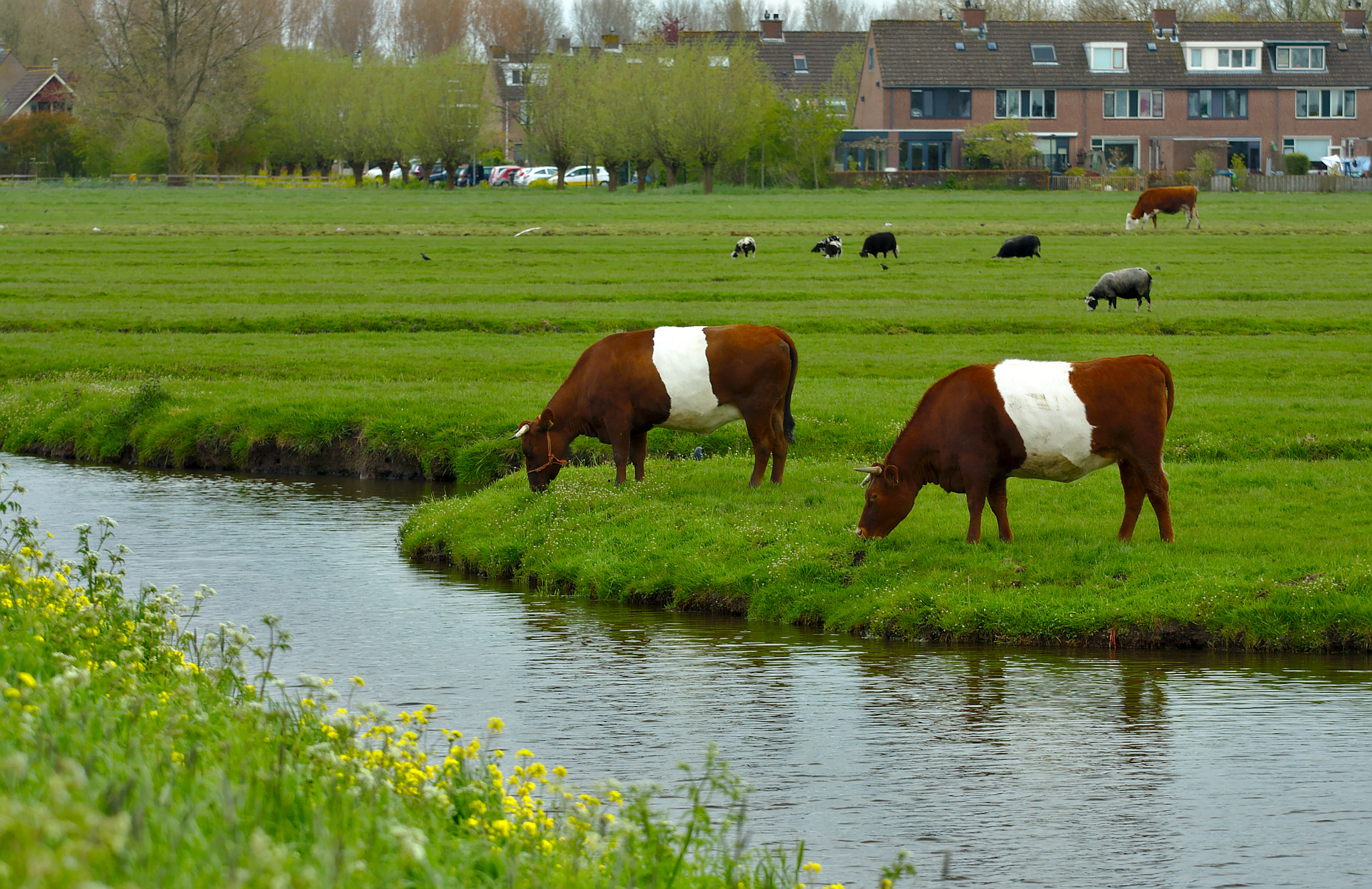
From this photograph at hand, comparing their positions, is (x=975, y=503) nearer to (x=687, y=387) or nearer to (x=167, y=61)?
(x=687, y=387)

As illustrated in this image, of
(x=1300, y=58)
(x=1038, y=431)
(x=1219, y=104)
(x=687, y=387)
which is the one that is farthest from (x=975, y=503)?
(x=1300, y=58)

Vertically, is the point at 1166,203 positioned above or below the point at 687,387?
above

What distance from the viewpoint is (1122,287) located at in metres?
36.9

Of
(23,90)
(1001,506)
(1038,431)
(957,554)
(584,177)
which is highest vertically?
(23,90)

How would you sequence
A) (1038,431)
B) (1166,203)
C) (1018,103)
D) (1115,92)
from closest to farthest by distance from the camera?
(1038,431) < (1166,203) < (1018,103) < (1115,92)

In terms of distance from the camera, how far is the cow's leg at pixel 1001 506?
15773 mm

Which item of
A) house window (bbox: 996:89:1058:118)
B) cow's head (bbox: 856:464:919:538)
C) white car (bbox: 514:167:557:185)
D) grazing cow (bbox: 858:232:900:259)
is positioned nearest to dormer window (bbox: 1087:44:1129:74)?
house window (bbox: 996:89:1058:118)

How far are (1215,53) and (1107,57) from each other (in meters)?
7.86

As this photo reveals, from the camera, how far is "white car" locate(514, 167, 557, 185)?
116125mm

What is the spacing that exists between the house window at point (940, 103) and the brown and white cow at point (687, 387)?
92663 mm

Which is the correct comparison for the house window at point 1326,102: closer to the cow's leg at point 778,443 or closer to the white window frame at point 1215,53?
the white window frame at point 1215,53

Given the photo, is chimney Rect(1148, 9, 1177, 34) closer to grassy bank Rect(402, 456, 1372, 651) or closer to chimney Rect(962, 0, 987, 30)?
chimney Rect(962, 0, 987, 30)

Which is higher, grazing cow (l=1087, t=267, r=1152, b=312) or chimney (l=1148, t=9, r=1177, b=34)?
chimney (l=1148, t=9, r=1177, b=34)

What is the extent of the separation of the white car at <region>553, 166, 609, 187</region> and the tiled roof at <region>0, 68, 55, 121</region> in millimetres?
53499
